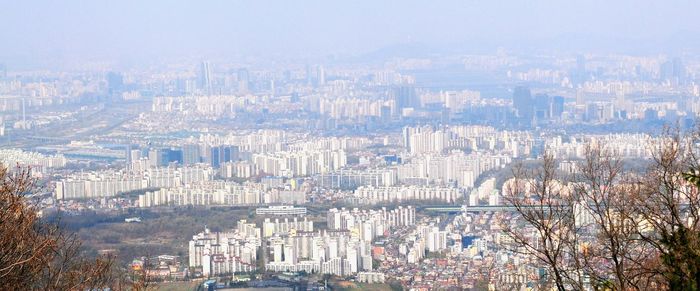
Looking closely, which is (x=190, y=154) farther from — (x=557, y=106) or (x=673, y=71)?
(x=673, y=71)

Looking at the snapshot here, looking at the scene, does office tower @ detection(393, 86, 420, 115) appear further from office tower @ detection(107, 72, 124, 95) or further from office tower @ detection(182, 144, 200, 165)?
office tower @ detection(182, 144, 200, 165)

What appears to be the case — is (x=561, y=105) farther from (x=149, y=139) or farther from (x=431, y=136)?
(x=149, y=139)

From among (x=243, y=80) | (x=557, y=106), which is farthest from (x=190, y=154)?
(x=243, y=80)

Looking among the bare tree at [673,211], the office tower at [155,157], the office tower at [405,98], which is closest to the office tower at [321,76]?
the office tower at [405,98]

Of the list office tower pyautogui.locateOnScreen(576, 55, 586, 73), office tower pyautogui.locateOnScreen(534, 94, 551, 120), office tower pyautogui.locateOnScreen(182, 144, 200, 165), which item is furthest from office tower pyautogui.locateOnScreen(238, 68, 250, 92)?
office tower pyautogui.locateOnScreen(182, 144, 200, 165)

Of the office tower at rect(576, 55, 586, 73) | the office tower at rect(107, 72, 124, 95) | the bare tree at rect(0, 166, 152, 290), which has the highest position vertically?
the office tower at rect(576, 55, 586, 73)

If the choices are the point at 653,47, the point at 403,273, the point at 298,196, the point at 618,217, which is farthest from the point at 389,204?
the point at 653,47

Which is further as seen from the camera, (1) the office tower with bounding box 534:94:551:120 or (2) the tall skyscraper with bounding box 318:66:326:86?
(2) the tall skyscraper with bounding box 318:66:326:86
